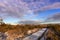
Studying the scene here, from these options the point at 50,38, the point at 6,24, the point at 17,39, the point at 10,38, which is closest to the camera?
the point at 50,38

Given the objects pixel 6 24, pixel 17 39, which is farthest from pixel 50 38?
pixel 6 24

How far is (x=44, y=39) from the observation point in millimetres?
8195

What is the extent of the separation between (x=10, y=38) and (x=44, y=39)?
2347mm

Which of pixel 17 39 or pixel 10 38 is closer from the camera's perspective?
pixel 17 39

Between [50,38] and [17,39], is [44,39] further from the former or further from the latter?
[17,39]

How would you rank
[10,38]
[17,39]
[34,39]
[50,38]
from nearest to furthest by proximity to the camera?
[34,39], [50,38], [17,39], [10,38]

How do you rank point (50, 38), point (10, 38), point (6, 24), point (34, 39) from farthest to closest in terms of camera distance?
point (6, 24) → point (10, 38) → point (50, 38) → point (34, 39)

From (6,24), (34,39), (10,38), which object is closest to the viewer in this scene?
(34,39)

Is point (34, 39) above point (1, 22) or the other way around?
the other way around

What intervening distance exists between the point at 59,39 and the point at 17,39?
201cm

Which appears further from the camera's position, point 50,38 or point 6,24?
point 6,24

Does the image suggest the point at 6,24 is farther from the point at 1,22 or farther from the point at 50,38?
the point at 50,38

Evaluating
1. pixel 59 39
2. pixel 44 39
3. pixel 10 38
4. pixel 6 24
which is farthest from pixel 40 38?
pixel 6 24

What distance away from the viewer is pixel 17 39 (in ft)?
29.9
